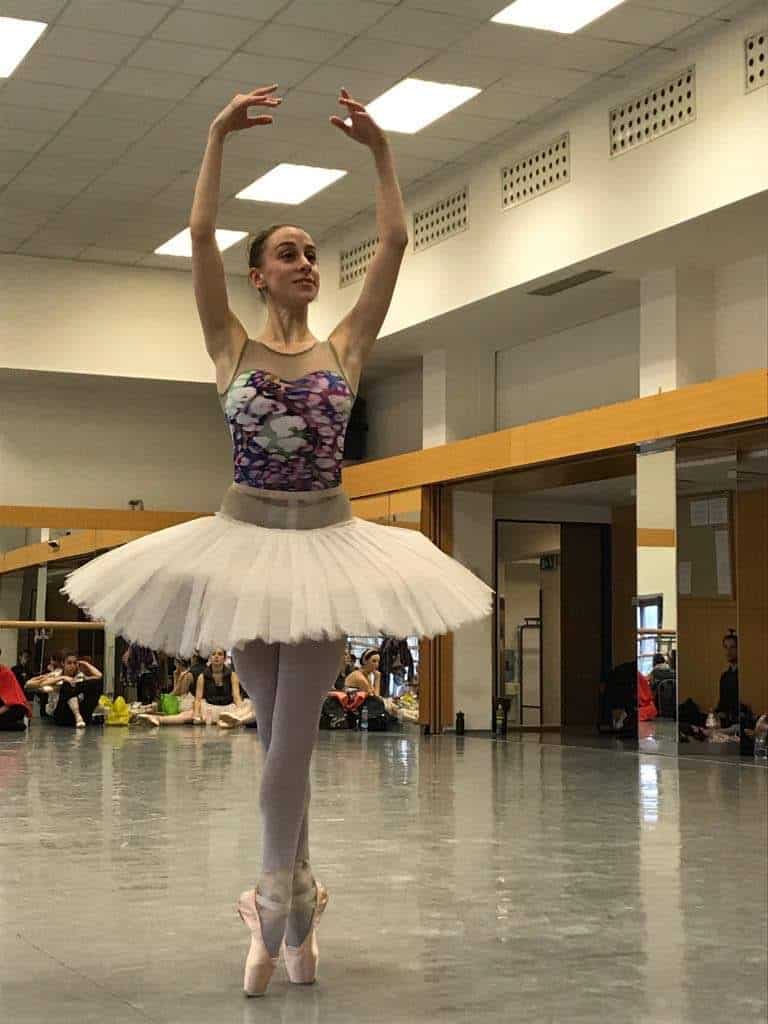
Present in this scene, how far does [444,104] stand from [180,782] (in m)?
7.44

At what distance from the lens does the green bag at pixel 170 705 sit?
70.6 feet

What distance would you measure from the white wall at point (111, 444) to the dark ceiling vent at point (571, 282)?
22.5 ft

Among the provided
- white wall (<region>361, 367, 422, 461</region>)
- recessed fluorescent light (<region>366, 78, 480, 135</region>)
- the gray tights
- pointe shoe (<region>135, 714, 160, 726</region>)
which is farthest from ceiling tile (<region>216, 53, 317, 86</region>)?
the gray tights

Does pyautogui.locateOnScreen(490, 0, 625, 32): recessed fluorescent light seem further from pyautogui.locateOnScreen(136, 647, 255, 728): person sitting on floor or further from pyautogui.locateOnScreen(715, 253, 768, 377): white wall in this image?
pyautogui.locateOnScreen(136, 647, 255, 728): person sitting on floor

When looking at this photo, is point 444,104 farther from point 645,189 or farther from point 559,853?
point 559,853

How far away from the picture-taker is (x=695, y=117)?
523 inches

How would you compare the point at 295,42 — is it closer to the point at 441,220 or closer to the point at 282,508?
the point at 441,220

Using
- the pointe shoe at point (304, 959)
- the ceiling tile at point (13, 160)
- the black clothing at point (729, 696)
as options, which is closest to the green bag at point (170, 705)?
the ceiling tile at point (13, 160)

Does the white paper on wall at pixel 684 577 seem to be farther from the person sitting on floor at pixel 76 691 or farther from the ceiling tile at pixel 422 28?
the person sitting on floor at pixel 76 691

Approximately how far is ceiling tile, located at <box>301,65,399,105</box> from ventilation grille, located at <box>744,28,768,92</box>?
3248 millimetres

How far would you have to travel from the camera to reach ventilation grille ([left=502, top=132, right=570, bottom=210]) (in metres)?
15.3

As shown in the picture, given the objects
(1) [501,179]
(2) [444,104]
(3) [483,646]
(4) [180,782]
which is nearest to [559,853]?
(4) [180,782]

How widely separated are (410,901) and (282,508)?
1.83m

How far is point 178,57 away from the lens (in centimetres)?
1392
